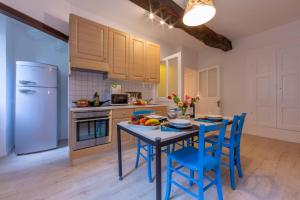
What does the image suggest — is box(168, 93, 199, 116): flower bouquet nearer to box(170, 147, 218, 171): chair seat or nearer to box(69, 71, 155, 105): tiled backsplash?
box(170, 147, 218, 171): chair seat

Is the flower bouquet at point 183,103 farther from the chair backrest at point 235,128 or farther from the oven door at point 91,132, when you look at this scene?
the oven door at point 91,132

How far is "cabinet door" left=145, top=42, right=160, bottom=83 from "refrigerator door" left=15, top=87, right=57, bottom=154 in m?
2.04

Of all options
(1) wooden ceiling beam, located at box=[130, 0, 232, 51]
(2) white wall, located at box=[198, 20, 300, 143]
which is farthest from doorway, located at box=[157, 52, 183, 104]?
(2) white wall, located at box=[198, 20, 300, 143]

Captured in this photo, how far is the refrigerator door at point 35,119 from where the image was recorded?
2389 mm

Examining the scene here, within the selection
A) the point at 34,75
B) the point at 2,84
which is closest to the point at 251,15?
the point at 34,75

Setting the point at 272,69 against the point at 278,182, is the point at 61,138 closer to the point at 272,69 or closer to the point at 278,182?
the point at 278,182

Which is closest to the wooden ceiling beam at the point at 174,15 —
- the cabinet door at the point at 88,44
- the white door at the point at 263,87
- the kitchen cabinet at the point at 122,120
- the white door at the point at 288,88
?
the cabinet door at the point at 88,44

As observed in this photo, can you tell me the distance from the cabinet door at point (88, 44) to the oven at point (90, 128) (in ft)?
2.78

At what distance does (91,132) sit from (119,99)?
2.84ft

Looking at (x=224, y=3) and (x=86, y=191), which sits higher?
(x=224, y=3)

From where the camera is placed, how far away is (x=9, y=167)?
1.99 m

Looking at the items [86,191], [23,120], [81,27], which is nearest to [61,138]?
[23,120]

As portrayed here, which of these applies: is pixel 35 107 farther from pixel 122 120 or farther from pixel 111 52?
pixel 111 52

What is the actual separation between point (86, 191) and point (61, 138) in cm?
221
